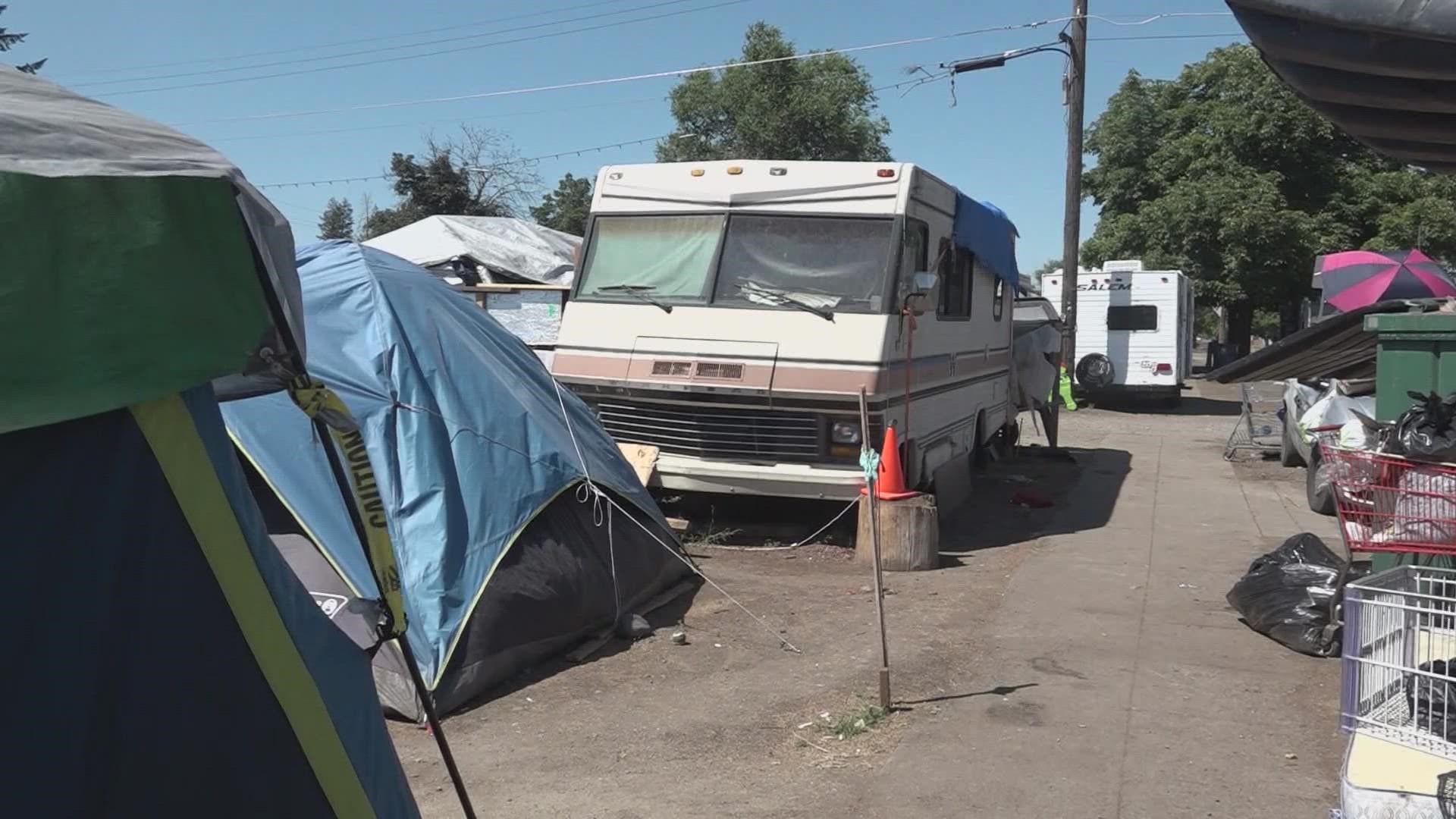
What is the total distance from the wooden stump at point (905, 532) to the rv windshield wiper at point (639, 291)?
214cm

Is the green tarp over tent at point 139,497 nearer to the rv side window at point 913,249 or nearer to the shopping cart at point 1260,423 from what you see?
the rv side window at point 913,249

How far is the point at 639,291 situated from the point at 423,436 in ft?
12.1

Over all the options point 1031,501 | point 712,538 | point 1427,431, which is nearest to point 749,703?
point 1427,431

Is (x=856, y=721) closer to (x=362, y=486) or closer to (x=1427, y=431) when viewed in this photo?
(x=1427, y=431)

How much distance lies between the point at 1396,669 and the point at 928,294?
6.39 metres

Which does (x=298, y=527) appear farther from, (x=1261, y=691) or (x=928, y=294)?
(x=928, y=294)

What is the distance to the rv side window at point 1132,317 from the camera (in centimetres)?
2302

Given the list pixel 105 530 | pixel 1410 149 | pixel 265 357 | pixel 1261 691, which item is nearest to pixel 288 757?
pixel 105 530

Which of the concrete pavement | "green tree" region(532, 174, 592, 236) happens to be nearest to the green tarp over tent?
the concrete pavement

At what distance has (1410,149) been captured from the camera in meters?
3.92

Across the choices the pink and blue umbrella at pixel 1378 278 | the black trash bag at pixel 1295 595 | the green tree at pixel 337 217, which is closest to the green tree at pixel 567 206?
the green tree at pixel 337 217

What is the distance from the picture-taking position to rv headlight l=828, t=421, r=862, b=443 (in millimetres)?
8938

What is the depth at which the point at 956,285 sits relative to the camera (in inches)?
442

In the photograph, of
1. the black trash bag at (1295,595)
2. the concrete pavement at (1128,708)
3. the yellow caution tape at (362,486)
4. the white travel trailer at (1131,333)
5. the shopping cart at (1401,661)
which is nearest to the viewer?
the yellow caution tape at (362,486)
